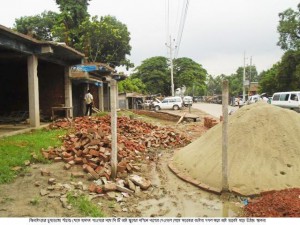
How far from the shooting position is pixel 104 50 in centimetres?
3209

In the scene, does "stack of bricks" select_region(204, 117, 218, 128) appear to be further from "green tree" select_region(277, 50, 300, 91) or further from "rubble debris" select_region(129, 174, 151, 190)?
"green tree" select_region(277, 50, 300, 91)

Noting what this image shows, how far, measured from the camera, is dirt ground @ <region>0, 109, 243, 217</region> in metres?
4.73

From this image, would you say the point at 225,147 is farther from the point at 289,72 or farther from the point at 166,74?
the point at 166,74

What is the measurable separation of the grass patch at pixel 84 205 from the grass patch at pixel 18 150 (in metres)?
1.38

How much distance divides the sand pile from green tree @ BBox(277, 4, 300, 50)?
2957cm

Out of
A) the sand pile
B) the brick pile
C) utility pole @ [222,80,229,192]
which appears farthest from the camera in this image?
the brick pile

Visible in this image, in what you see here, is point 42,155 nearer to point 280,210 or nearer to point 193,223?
point 193,223

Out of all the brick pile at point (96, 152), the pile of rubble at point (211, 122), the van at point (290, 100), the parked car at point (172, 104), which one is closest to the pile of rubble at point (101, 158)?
the brick pile at point (96, 152)

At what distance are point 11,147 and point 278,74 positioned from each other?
3383 cm

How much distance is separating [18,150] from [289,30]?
110 feet

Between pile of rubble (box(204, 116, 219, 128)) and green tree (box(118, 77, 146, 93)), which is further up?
green tree (box(118, 77, 146, 93))

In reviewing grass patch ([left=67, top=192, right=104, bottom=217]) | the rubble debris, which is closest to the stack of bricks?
the rubble debris

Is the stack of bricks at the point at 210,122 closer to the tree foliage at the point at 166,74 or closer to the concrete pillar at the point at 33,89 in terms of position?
the concrete pillar at the point at 33,89

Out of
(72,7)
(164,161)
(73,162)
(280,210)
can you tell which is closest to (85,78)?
(164,161)
